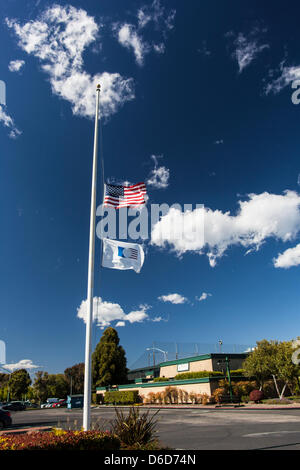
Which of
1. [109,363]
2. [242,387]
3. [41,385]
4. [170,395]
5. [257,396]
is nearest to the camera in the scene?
[257,396]

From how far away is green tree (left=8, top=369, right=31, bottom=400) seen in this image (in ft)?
290

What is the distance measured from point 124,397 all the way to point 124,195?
4191 centimetres

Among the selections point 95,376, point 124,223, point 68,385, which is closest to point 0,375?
point 68,385

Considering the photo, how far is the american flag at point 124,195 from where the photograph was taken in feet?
44.4

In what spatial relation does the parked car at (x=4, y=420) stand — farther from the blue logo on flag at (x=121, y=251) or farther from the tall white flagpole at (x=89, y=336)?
the blue logo on flag at (x=121, y=251)

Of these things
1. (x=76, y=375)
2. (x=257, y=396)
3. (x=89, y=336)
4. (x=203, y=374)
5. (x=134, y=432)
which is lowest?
(x=76, y=375)

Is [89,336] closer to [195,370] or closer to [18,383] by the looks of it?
[195,370]

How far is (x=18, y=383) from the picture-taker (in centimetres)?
8856

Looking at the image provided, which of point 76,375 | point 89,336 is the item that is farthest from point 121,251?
point 76,375

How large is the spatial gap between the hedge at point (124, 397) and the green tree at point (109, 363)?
6.34 m

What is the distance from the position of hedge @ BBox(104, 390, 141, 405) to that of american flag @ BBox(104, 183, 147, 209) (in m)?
39.5

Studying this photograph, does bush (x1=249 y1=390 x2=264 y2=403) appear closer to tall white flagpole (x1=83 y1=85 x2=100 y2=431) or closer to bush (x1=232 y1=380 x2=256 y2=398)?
bush (x1=232 y1=380 x2=256 y2=398)
